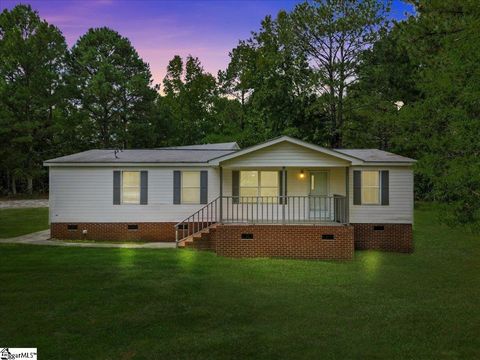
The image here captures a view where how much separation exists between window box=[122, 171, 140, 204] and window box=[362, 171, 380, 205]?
942 centimetres

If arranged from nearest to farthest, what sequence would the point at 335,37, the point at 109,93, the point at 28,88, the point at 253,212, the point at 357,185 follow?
the point at 357,185, the point at 253,212, the point at 335,37, the point at 28,88, the point at 109,93

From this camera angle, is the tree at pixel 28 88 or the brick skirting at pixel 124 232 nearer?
the brick skirting at pixel 124 232

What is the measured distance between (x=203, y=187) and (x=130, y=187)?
3118 mm

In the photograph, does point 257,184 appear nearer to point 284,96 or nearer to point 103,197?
point 103,197

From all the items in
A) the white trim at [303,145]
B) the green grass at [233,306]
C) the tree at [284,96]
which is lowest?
the green grass at [233,306]

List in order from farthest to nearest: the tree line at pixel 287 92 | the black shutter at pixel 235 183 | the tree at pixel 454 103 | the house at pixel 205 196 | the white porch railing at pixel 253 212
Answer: the black shutter at pixel 235 183 → the house at pixel 205 196 → the white porch railing at pixel 253 212 → the tree line at pixel 287 92 → the tree at pixel 454 103

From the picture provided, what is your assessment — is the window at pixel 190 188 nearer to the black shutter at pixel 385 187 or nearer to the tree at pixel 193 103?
the black shutter at pixel 385 187

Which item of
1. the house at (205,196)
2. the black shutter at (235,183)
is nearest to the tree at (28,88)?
the house at (205,196)

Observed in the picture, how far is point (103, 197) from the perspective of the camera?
17281 mm

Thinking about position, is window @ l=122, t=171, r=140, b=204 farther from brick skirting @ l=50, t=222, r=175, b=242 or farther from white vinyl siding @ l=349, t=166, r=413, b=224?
white vinyl siding @ l=349, t=166, r=413, b=224

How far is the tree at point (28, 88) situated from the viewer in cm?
3831

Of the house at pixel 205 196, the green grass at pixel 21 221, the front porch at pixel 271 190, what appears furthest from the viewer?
the green grass at pixel 21 221

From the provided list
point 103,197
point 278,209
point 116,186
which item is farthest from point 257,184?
point 103,197

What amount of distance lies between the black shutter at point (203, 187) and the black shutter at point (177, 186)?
0.89 meters
